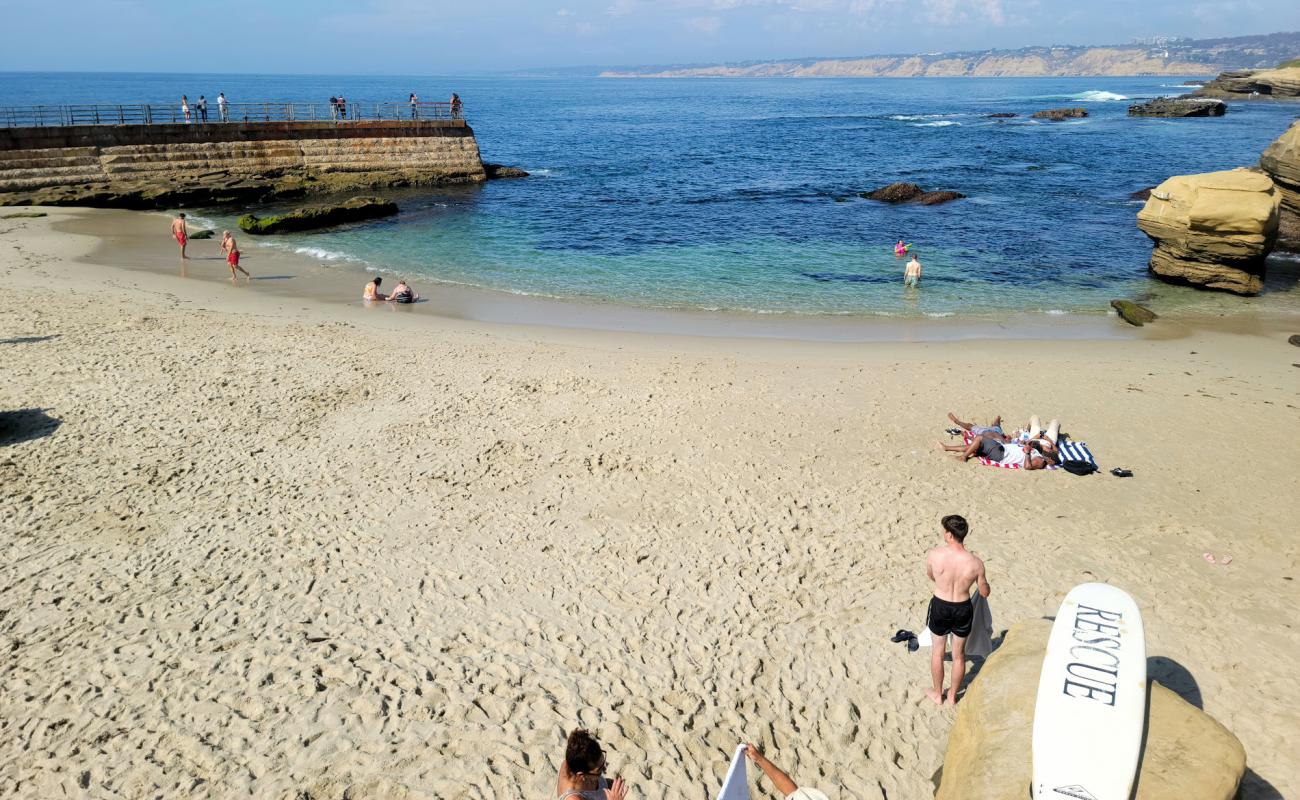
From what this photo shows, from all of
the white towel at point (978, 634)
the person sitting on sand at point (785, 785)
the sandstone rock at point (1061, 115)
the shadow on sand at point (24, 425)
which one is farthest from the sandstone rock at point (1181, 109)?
the person sitting on sand at point (785, 785)

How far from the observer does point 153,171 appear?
107ft

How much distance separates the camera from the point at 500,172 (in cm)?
4222

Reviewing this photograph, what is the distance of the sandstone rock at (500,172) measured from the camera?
4172cm

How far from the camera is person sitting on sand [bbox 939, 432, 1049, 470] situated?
33.2 feet

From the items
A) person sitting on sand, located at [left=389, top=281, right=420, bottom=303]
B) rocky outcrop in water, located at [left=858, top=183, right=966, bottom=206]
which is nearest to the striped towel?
person sitting on sand, located at [left=389, top=281, right=420, bottom=303]

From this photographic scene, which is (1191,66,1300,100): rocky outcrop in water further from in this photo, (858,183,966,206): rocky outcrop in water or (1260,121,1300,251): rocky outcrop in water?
(1260,121,1300,251): rocky outcrop in water

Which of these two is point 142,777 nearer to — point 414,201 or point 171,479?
point 171,479

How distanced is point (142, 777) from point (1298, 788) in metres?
7.83

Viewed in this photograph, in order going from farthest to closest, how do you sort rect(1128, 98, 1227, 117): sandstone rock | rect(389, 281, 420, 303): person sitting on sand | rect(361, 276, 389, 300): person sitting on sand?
rect(1128, 98, 1227, 117): sandstone rock
rect(389, 281, 420, 303): person sitting on sand
rect(361, 276, 389, 300): person sitting on sand

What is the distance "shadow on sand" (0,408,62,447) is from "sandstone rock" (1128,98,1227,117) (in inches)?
3602

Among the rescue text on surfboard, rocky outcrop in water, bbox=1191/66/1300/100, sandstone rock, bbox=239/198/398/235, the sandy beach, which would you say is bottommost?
the sandy beach

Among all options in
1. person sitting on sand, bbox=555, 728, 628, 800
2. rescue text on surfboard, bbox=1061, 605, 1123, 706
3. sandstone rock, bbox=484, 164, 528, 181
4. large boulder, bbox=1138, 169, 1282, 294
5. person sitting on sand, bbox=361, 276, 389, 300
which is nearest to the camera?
person sitting on sand, bbox=555, 728, 628, 800

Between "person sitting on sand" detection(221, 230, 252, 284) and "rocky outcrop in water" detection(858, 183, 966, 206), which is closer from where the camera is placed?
"person sitting on sand" detection(221, 230, 252, 284)

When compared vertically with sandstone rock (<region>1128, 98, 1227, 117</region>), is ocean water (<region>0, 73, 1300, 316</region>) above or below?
below
